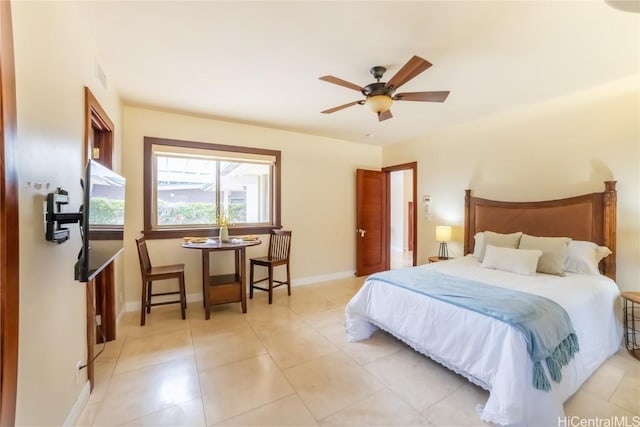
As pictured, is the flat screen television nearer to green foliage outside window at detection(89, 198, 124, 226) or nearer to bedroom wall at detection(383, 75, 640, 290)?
green foliage outside window at detection(89, 198, 124, 226)

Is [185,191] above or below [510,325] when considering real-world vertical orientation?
above

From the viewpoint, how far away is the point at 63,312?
1548 mm

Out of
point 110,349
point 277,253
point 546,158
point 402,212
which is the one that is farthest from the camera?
point 402,212

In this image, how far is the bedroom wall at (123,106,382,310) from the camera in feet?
11.4

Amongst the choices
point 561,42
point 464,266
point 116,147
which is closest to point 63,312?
point 116,147

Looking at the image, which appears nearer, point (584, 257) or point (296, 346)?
point (296, 346)

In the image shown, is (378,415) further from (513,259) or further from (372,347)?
(513,259)

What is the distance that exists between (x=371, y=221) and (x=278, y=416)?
3973 millimetres

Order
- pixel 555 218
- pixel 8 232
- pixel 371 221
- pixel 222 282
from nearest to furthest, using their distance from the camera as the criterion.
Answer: pixel 8 232 < pixel 555 218 < pixel 222 282 < pixel 371 221

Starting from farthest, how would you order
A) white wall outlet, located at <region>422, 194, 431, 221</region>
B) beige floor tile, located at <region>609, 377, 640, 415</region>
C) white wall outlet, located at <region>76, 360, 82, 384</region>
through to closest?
white wall outlet, located at <region>422, 194, 431, 221</region>
beige floor tile, located at <region>609, 377, 640, 415</region>
white wall outlet, located at <region>76, 360, 82, 384</region>

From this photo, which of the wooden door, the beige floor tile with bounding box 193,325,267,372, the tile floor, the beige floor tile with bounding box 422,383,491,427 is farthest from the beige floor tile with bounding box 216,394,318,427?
the wooden door

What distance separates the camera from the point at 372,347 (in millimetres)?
2605

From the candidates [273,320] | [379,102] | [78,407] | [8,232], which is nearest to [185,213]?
[273,320]

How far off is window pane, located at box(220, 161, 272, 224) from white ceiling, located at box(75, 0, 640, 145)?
115 cm
